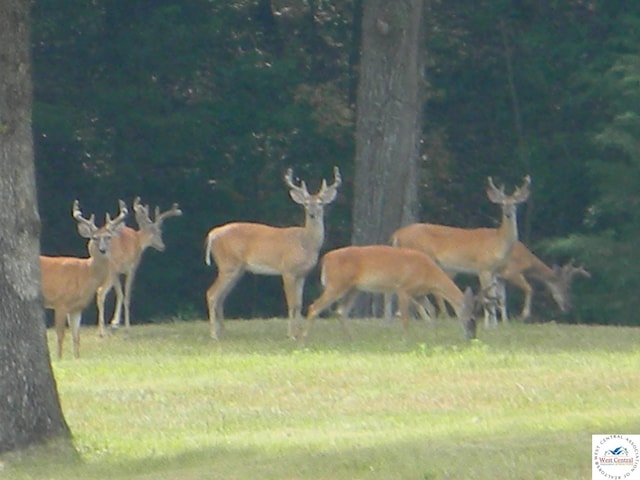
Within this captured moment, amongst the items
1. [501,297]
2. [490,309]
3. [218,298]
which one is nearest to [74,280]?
[218,298]

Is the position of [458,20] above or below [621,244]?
above

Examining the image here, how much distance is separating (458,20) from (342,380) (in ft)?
57.4

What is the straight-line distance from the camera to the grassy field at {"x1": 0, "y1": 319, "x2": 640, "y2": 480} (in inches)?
422

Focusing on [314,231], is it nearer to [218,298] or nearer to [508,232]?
[218,298]

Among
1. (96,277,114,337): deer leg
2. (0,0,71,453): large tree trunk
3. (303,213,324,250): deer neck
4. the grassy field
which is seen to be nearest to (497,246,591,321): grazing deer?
(303,213,324,250): deer neck

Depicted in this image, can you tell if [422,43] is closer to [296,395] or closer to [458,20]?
[458,20]

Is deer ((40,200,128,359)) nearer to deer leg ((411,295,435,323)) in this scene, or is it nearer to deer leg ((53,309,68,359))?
deer leg ((53,309,68,359))

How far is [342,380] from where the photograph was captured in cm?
1443

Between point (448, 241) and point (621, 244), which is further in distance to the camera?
point (621, 244)

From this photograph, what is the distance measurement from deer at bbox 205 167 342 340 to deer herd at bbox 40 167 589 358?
0.04 feet

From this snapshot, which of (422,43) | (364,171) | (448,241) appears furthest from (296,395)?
(422,43)

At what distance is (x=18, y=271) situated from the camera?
1177 centimetres

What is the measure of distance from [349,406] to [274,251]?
21.3 feet

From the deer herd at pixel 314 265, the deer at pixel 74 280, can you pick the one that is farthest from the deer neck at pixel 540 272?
the deer at pixel 74 280
